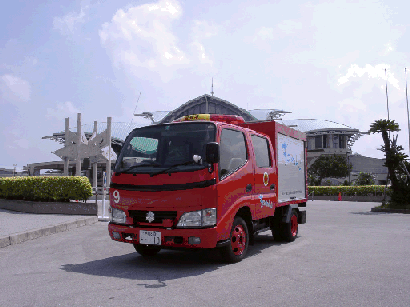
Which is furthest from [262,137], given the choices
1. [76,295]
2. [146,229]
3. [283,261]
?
[76,295]

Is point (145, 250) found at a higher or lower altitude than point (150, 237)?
lower

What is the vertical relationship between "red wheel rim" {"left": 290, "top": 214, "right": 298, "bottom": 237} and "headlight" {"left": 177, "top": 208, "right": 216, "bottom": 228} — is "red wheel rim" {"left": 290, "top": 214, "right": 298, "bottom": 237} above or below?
below

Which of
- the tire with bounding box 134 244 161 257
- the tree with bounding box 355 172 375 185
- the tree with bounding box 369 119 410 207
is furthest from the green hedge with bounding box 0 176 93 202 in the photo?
the tree with bounding box 355 172 375 185

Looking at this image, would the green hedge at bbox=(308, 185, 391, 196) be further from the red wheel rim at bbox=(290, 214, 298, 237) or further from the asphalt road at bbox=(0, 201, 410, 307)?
the asphalt road at bbox=(0, 201, 410, 307)

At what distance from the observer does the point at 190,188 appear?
629 cm

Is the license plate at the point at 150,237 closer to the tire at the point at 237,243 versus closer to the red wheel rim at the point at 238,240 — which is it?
the tire at the point at 237,243

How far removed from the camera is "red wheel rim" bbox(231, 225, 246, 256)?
7.04 m

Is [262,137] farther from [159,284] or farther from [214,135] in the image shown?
[159,284]

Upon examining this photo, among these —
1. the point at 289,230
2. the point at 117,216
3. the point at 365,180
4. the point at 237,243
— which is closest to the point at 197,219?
the point at 237,243

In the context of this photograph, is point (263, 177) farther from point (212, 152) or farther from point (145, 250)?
point (145, 250)

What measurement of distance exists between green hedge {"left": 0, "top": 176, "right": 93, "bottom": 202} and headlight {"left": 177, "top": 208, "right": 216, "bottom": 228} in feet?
33.8

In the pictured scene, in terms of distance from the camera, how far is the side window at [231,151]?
677 cm

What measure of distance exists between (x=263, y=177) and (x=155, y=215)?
2448 mm

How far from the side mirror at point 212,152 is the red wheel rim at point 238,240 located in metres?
1.40
